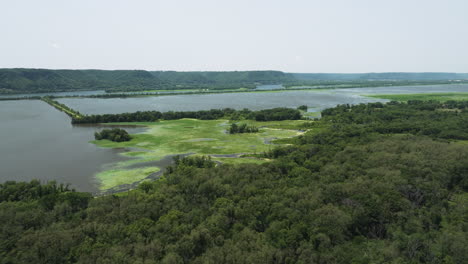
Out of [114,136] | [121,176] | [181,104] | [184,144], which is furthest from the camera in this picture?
[181,104]

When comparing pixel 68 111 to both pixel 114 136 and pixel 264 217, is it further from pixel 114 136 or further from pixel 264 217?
pixel 264 217

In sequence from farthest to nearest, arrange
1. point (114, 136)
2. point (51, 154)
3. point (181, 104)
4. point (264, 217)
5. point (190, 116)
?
point (181, 104) → point (190, 116) → point (114, 136) → point (51, 154) → point (264, 217)

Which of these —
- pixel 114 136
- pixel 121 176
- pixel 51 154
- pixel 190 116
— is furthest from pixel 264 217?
pixel 190 116

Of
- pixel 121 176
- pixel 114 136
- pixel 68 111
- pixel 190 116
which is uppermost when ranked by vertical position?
pixel 68 111

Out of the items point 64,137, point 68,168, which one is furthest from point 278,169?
point 64,137

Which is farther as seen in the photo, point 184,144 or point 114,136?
point 114,136

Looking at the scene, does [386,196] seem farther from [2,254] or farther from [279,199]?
[2,254]

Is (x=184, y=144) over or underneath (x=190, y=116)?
underneath
